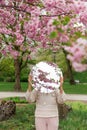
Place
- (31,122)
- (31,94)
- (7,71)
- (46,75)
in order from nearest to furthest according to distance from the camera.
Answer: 1. (46,75)
2. (31,94)
3. (31,122)
4. (7,71)

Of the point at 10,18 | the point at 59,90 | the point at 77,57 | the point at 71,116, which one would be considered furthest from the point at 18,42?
the point at 77,57

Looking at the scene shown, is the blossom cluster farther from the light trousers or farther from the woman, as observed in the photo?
the light trousers

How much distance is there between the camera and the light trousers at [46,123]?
7.07 meters

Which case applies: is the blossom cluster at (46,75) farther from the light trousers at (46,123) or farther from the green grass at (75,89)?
the green grass at (75,89)

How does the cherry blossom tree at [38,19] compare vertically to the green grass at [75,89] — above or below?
above

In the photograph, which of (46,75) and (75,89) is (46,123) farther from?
(75,89)

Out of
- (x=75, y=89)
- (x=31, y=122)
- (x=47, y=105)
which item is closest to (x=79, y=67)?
(x=47, y=105)

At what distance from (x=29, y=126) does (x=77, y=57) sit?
26.3 feet

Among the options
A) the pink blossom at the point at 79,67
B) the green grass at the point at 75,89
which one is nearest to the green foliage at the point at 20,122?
A: the pink blossom at the point at 79,67

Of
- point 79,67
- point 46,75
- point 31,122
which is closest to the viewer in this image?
point 79,67

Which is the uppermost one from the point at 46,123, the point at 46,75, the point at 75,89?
the point at 75,89

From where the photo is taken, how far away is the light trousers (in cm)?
707

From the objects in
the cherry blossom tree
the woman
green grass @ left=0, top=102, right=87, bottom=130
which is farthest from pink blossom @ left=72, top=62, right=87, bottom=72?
green grass @ left=0, top=102, right=87, bottom=130

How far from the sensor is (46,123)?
7121 mm
